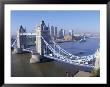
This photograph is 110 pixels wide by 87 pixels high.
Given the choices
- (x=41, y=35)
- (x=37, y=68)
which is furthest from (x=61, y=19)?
(x=37, y=68)

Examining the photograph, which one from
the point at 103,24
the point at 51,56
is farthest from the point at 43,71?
the point at 103,24

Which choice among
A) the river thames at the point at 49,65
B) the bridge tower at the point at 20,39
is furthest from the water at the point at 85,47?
the bridge tower at the point at 20,39

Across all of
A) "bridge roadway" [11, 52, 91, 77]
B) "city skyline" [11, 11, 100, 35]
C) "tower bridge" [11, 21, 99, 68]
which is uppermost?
"city skyline" [11, 11, 100, 35]

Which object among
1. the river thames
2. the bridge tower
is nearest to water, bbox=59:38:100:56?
the river thames

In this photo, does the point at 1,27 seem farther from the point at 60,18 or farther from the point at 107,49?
the point at 107,49

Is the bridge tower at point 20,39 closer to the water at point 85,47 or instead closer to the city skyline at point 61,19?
→ the city skyline at point 61,19

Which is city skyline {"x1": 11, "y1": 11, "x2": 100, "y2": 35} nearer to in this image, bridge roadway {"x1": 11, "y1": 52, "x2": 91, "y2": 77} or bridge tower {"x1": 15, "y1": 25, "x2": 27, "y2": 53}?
bridge tower {"x1": 15, "y1": 25, "x2": 27, "y2": 53}

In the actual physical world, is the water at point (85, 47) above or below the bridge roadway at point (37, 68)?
above
